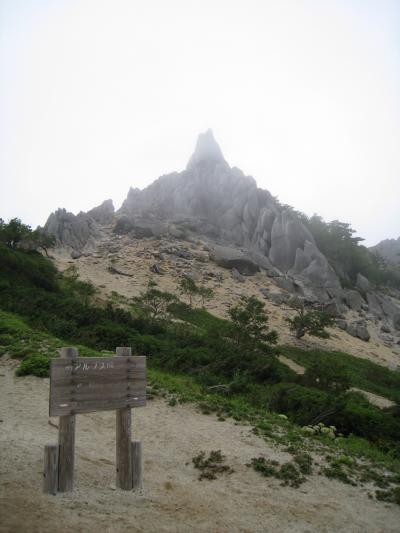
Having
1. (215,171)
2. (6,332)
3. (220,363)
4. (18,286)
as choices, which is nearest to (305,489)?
(220,363)

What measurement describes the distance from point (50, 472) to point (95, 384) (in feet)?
4.40

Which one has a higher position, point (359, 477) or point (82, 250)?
point (82, 250)

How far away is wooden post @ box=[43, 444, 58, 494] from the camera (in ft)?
18.4

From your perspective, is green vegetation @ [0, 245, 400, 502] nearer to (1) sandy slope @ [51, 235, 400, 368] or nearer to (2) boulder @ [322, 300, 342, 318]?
(1) sandy slope @ [51, 235, 400, 368]

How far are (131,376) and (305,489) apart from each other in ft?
12.4

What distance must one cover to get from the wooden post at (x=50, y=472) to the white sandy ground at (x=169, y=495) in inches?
4.8

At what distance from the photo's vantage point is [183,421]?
33.4 feet

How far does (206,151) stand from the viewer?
87.8 meters

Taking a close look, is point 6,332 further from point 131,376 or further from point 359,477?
point 359,477

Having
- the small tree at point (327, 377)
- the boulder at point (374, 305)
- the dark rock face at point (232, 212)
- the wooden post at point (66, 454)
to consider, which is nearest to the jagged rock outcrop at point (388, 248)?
the dark rock face at point (232, 212)

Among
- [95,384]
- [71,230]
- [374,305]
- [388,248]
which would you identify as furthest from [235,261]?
[388,248]

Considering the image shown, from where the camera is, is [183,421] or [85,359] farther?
[183,421]

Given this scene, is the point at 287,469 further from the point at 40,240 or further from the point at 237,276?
the point at 237,276

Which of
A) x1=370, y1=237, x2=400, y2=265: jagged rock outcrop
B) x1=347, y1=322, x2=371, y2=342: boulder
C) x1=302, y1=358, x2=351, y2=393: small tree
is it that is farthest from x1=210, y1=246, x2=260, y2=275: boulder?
x1=370, y1=237, x2=400, y2=265: jagged rock outcrop
